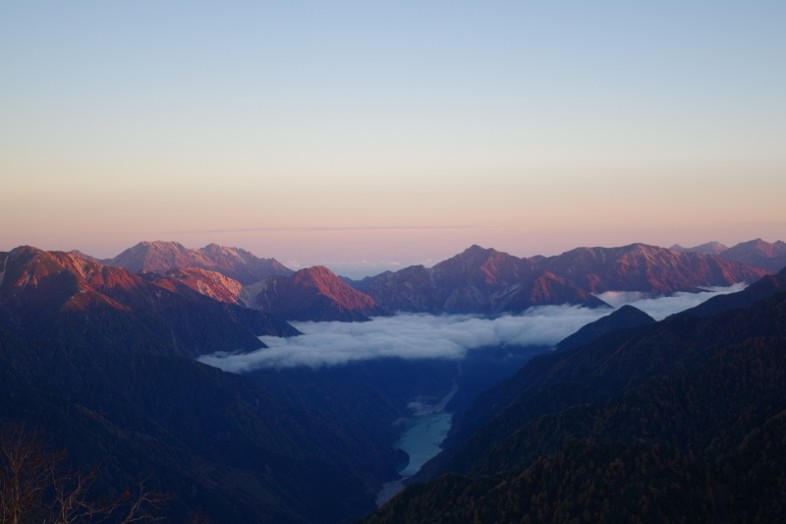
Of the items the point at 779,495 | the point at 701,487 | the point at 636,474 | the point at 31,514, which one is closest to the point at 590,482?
the point at 636,474

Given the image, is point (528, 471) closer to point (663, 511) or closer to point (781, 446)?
point (663, 511)

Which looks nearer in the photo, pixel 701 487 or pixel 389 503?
pixel 701 487

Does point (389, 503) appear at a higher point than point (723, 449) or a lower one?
lower

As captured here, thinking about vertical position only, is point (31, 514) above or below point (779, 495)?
above

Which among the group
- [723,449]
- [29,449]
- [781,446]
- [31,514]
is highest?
[29,449]

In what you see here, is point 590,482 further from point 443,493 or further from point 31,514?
point 31,514

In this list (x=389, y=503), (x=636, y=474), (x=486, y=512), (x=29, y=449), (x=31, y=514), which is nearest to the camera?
(x=29, y=449)

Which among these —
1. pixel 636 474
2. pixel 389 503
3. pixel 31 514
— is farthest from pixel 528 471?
pixel 31 514

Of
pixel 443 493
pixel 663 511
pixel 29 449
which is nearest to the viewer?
pixel 29 449

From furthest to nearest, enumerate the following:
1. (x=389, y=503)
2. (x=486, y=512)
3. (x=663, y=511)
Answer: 1. (x=389, y=503)
2. (x=486, y=512)
3. (x=663, y=511)
